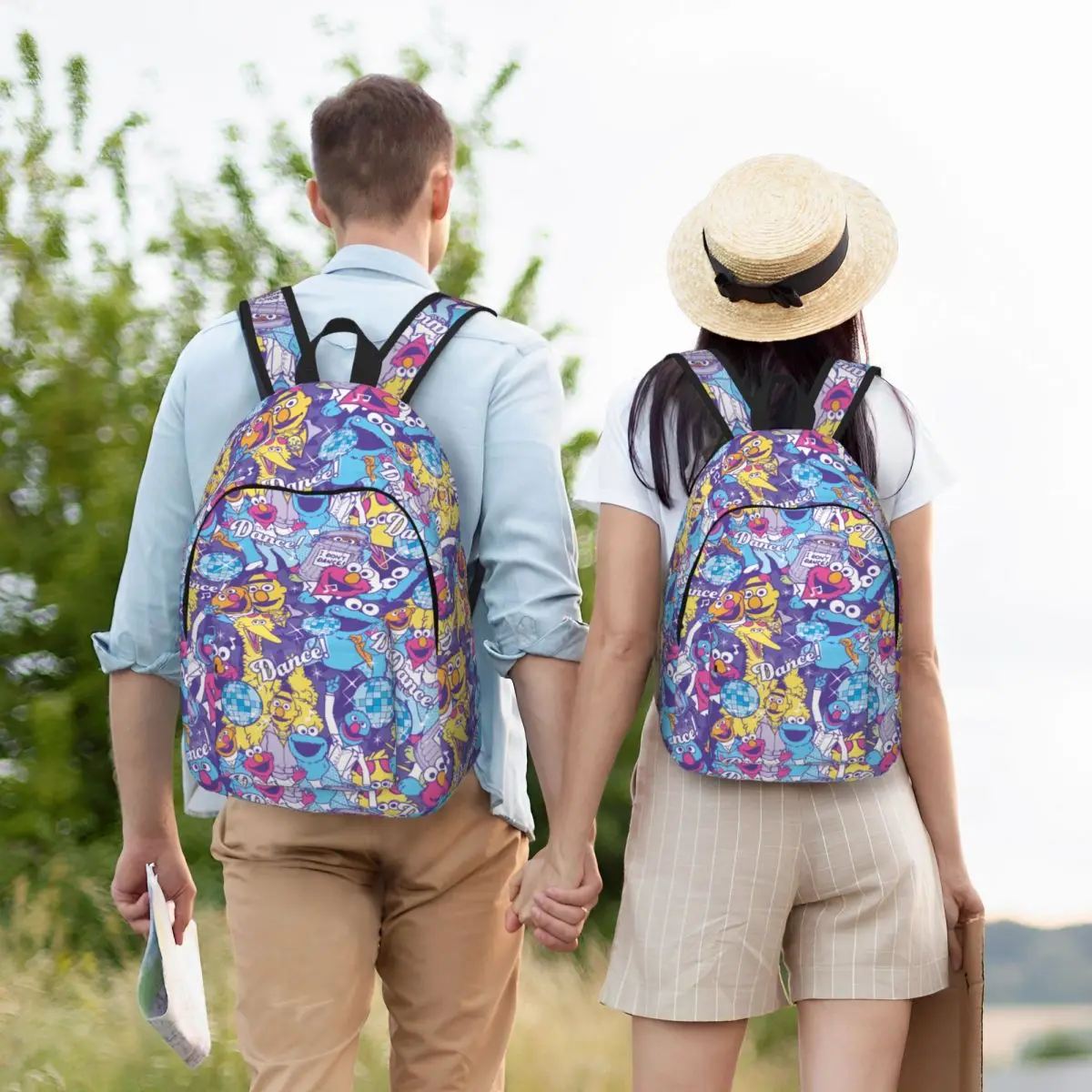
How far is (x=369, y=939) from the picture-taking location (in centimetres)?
202

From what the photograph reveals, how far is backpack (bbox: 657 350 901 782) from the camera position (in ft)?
6.06

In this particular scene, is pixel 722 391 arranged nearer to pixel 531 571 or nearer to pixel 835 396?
pixel 835 396

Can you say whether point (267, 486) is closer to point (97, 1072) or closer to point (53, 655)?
point (97, 1072)

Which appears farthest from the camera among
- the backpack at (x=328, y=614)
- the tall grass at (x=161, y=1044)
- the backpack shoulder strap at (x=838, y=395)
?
the tall grass at (x=161, y=1044)

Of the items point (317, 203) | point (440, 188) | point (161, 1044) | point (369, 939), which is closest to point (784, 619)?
point (369, 939)

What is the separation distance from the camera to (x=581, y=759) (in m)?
1.94

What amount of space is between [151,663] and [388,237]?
73 cm

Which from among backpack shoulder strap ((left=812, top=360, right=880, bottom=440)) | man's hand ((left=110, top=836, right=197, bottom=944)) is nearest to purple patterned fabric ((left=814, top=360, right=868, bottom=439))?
backpack shoulder strap ((left=812, top=360, right=880, bottom=440))

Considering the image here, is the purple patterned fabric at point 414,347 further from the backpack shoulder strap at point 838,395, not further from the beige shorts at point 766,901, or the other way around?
the beige shorts at point 766,901

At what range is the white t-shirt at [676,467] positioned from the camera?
194 centimetres

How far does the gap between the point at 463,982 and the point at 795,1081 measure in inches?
103

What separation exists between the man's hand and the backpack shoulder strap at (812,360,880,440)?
1.18 m

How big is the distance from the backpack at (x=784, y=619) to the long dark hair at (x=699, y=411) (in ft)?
0.17

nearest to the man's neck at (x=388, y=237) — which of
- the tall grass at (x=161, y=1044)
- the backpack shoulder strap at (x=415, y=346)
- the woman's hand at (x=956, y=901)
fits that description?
the backpack shoulder strap at (x=415, y=346)
